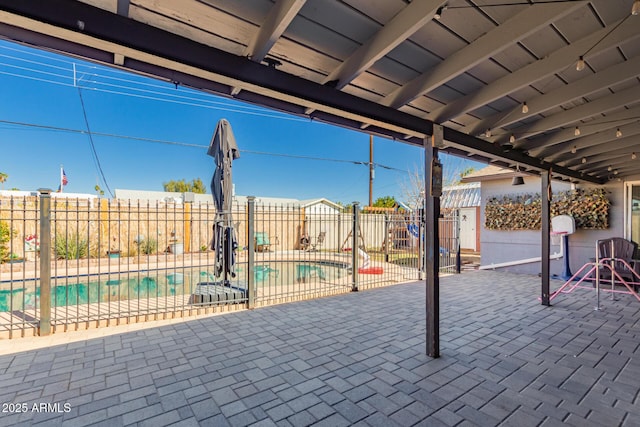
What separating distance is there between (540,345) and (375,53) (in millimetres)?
3470

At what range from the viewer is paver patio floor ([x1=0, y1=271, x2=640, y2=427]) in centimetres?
207

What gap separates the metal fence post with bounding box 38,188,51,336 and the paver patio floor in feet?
1.63

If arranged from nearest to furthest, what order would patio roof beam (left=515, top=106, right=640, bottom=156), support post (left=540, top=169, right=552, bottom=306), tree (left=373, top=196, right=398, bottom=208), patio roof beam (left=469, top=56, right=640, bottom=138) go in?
1. patio roof beam (left=469, top=56, right=640, bottom=138)
2. patio roof beam (left=515, top=106, right=640, bottom=156)
3. support post (left=540, top=169, right=552, bottom=306)
4. tree (left=373, top=196, right=398, bottom=208)

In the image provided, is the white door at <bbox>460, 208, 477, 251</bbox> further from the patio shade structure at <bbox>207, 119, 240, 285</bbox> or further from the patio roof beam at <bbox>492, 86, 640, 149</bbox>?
the patio shade structure at <bbox>207, 119, 240, 285</bbox>

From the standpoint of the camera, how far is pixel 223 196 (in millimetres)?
4840

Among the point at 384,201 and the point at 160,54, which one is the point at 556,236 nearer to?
the point at 160,54

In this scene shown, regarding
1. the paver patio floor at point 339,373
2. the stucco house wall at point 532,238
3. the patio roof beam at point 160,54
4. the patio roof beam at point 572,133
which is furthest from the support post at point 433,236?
the stucco house wall at point 532,238

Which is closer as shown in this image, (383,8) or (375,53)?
(383,8)

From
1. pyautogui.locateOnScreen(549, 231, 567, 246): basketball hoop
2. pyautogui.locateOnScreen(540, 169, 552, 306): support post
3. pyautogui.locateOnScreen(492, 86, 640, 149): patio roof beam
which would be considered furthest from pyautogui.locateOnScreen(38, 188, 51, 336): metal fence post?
pyautogui.locateOnScreen(549, 231, 567, 246): basketball hoop

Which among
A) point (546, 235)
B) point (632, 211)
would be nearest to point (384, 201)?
point (632, 211)

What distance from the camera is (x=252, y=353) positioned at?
3.04 metres

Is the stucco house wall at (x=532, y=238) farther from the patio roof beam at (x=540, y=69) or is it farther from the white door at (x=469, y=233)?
the patio roof beam at (x=540, y=69)

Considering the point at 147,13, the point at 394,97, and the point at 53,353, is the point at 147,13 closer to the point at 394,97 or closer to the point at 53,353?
the point at 394,97

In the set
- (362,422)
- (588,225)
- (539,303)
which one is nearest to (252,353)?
(362,422)
